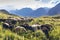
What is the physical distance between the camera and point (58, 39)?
164250 millimetres

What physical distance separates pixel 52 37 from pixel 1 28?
4750 centimetres

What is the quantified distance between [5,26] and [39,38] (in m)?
40.6

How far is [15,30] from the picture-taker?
181000 millimetres

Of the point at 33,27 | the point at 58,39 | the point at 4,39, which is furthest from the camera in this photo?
the point at 33,27

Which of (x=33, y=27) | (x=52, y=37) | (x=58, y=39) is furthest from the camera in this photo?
(x=33, y=27)

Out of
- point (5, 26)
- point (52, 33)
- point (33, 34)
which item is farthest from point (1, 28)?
point (52, 33)

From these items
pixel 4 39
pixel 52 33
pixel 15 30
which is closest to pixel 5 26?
pixel 15 30

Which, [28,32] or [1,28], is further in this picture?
[1,28]

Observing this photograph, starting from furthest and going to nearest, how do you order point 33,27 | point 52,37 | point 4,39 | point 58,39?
point 33,27 < point 52,37 < point 58,39 < point 4,39

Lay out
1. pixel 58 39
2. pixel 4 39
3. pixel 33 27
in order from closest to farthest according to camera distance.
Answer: pixel 4 39
pixel 58 39
pixel 33 27

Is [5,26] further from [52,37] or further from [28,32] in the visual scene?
[52,37]

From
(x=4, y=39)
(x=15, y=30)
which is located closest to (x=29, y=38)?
(x=15, y=30)

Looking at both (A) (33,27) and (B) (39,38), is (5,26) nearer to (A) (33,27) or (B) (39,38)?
(A) (33,27)

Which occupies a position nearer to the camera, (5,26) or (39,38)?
(39,38)
